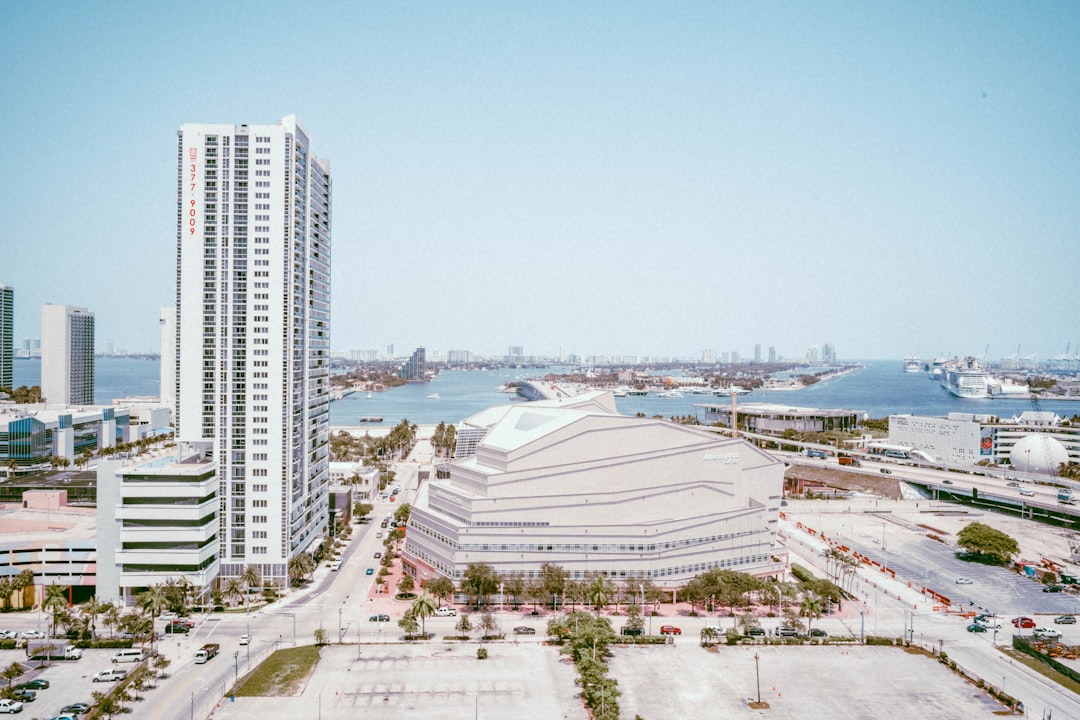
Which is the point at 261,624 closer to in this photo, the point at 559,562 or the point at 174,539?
the point at 174,539

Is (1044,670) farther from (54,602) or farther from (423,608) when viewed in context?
(54,602)

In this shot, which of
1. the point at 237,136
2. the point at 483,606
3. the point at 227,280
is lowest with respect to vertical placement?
the point at 483,606

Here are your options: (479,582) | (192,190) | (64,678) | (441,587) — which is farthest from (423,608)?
(192,190)

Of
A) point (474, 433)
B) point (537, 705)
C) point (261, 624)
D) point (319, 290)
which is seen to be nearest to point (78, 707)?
point (261, 624)

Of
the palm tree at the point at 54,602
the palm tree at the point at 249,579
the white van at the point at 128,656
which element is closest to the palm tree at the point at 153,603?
the white van at the point at 128,656

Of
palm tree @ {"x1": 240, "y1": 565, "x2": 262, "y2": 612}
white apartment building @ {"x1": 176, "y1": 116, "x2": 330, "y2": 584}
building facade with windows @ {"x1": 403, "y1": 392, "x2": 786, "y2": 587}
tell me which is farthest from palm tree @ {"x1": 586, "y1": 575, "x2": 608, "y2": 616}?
palm tree @ {"x1": 240, "y1": 565, "x2": 262, "y2": 612}

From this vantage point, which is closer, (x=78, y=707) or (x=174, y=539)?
(x=78, y=707)

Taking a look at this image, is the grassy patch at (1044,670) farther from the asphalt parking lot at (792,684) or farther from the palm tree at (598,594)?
the palm tree at (598,594)
